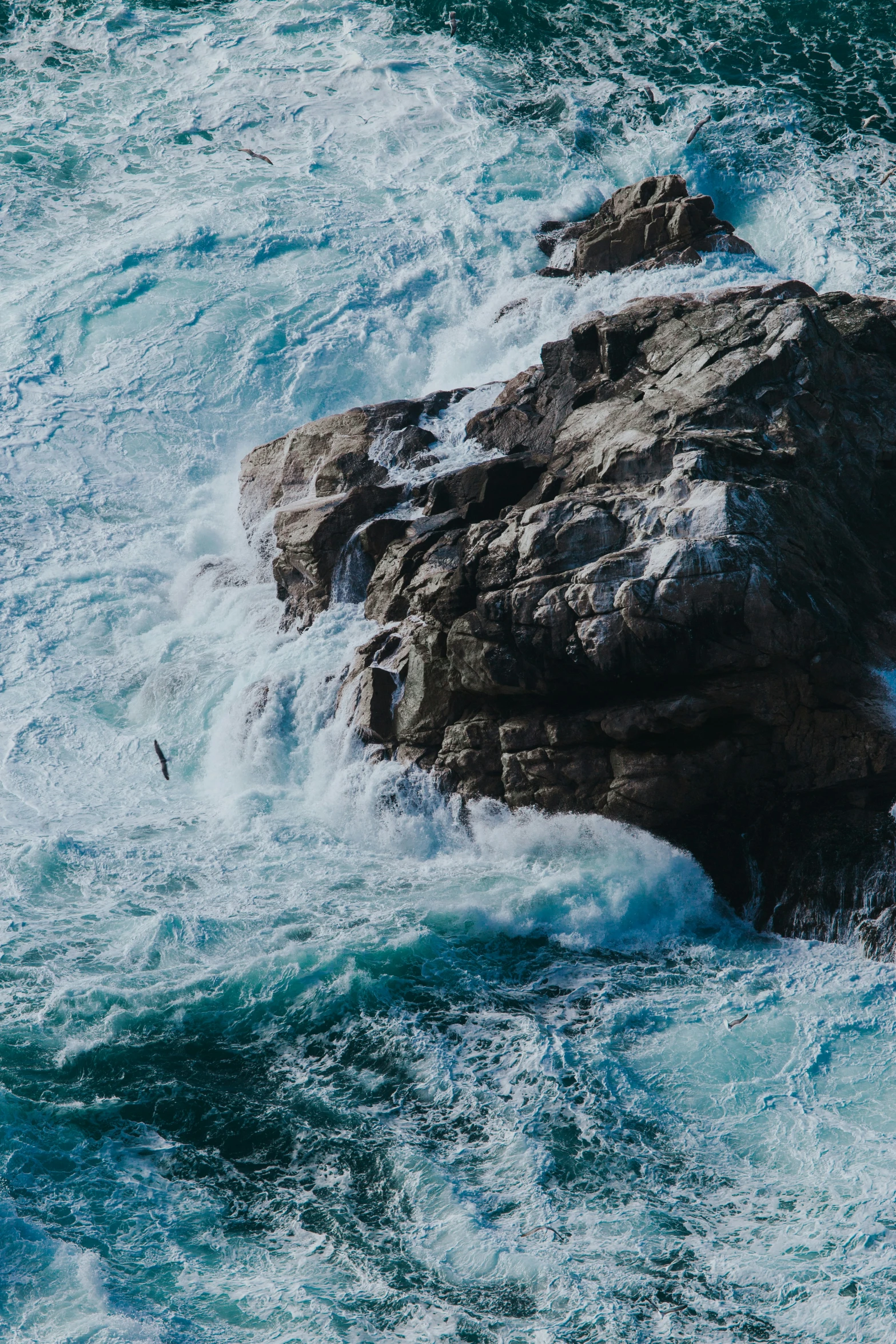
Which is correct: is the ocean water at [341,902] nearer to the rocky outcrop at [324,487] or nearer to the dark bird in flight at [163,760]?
the dark bird in flight at [163,760]

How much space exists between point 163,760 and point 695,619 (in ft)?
21.6

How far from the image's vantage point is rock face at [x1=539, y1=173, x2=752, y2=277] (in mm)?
21203

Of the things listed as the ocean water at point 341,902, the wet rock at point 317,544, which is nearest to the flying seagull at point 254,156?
the ocean water at point 341,902

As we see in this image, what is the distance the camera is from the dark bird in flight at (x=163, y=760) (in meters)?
14.8

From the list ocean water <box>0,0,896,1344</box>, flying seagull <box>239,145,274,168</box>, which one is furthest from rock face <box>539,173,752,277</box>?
flying seagull <box>239,145,274,168</box>

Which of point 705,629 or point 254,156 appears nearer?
point 705,629

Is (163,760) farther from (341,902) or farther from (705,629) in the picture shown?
(705,629)

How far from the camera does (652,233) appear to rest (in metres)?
21.6

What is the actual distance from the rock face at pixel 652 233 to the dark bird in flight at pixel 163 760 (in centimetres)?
1184

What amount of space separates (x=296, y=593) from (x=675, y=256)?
9.41 metres

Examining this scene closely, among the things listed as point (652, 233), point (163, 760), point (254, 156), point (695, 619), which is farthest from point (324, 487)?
point (254, 156)

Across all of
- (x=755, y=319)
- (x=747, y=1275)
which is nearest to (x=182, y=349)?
(x=755, y=319)

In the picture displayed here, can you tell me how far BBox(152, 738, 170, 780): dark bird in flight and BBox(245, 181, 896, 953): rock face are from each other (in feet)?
7.52

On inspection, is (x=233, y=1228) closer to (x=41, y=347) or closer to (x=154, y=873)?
(x=154, y=873)
